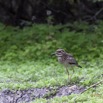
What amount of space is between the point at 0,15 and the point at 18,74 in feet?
18.5

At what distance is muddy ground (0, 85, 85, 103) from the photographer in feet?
30.8

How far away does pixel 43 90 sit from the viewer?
32.0 feet

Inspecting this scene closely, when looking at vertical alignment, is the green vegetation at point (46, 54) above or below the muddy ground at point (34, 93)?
above

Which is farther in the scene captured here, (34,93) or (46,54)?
(46,54)

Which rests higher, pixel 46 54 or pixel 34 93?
pixel 46 54

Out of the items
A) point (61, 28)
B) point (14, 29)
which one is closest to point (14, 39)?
point (14, 29)

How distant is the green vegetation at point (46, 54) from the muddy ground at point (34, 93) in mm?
201

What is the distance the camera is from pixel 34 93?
970 centimetres

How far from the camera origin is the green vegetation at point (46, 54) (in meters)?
10.5

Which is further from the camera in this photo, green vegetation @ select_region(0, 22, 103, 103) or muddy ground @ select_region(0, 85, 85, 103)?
green vegetation @ select_region(0, 22, 103, 103)

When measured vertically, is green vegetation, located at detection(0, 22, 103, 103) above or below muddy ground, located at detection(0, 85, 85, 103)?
above

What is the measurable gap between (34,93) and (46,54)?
4.64 metres

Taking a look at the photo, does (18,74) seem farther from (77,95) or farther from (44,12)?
(44,12)

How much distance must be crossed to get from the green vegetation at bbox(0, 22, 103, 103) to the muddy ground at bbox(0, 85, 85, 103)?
20 cm
